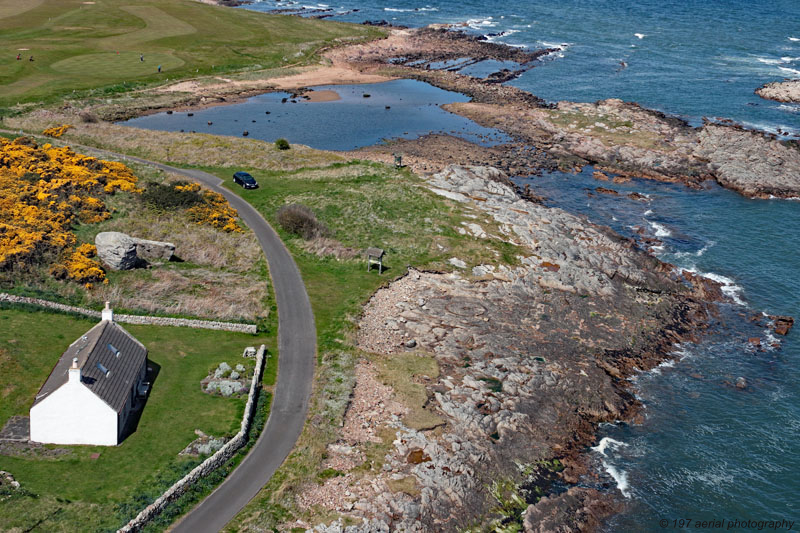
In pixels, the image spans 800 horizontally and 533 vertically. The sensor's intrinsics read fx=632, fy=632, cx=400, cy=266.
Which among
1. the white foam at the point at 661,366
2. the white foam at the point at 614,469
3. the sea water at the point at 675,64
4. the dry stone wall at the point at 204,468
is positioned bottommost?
the white foam at the point at 614,469

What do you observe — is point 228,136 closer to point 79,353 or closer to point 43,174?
point 43,174

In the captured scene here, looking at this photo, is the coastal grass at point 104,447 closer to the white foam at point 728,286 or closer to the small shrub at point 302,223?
the small shrub at point 302,223

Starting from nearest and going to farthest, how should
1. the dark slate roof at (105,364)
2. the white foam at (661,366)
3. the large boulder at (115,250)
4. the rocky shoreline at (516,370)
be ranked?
the dark slate roof at (105,364) < the rocky shoreline at (516,370) < the large boulder at (115,250) < the white foam at (661,366)

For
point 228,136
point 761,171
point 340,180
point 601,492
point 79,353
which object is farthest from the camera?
point 228,136

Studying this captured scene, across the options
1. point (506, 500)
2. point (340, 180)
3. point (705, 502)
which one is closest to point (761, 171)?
point (340, 180)

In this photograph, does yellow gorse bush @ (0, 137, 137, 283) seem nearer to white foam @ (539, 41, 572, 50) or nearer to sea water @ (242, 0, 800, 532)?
sea water @ (242, 0, 800, 532)

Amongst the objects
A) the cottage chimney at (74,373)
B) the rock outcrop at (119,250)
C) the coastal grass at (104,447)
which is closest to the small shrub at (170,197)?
the rock outcrop at (119,250)

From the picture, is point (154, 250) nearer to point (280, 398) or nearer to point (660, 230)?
point (280, 398)
